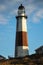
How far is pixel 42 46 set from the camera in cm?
6016

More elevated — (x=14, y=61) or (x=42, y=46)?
(x=42, y=46)

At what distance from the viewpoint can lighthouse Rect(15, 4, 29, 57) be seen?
53719 millimetres

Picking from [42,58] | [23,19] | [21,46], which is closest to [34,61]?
[42,58]

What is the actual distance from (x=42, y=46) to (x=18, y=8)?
10.8 metres

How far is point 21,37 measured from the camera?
54.0 metres

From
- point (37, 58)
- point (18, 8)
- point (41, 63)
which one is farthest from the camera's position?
point (18, 8)

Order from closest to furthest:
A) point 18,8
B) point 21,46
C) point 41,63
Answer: point 41,63, point 21,46, point 18,8

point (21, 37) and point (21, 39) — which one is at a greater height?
point (21, 37)

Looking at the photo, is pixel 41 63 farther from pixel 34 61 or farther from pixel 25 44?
pixel 25 44

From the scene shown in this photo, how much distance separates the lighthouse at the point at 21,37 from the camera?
5372cm

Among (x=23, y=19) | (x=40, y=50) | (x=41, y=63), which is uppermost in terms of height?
(x=23, y=19)

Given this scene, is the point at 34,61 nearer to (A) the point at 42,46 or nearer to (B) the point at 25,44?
(B) the point at 25,44

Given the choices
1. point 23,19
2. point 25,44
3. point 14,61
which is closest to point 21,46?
point 25,44

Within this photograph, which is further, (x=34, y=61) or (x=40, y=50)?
(x=40, y=50)
